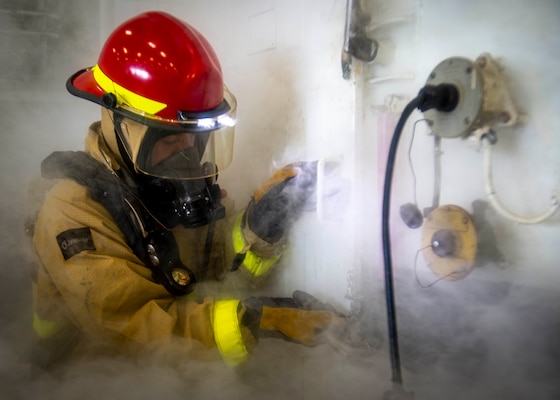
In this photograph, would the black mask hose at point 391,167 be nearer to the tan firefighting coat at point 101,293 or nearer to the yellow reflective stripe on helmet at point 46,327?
the tan firefighting coat at point 101,293

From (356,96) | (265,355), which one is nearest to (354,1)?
(356,96)

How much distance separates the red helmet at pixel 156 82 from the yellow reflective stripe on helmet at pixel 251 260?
423mm

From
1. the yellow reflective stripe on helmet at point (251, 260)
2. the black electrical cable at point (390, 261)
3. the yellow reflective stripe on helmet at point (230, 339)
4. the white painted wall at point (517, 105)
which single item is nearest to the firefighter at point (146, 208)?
the yellow reflective stripe on helmet at point (230, 339)

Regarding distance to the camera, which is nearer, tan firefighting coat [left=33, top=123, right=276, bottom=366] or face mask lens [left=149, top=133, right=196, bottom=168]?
tan firefighting coat [left=33, top=123, right=276, bottom=366]

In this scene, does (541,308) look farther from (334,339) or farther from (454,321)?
(334,339)

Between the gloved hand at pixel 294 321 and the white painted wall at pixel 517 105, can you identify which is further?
the gloved hand at pixel 294 321

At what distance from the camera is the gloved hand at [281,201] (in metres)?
1.17

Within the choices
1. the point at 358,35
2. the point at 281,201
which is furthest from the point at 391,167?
the point at 281,201

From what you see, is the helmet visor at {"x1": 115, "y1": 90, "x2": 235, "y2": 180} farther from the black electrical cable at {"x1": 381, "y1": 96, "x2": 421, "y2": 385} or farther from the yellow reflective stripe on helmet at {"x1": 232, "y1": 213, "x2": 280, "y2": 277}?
the black electrical cable at {"x1": 381, "y1": 96, "x2": 421, "y2": 385}

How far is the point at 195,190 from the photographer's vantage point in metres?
1.17

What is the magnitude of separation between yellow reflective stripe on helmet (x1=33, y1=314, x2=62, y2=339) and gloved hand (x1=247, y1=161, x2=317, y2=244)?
2.25ft

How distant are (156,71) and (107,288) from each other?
62 centimetres

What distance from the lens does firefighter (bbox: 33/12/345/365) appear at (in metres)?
0.96

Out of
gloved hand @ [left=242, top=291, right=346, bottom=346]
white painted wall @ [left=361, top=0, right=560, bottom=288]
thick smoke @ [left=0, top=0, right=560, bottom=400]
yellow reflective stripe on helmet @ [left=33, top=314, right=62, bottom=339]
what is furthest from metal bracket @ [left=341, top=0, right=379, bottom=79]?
yellow reflective stripe on helmet @ [left=33, top=314, right=62, bottom=339]
